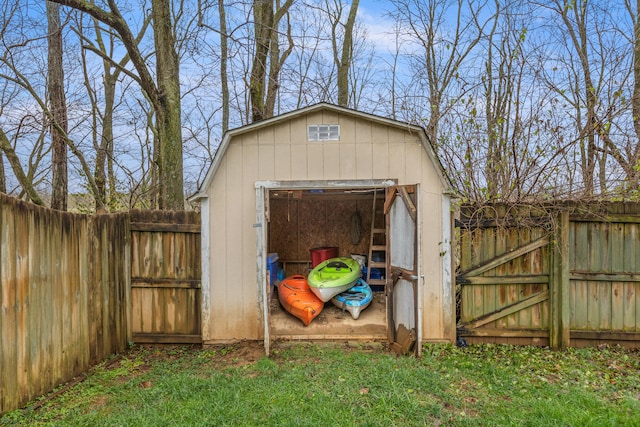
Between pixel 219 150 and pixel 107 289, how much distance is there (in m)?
2.21

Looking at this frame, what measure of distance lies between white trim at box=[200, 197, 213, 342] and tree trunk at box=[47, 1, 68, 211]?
261cm

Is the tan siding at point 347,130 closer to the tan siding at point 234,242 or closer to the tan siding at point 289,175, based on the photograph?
the tan siding at point 289,175

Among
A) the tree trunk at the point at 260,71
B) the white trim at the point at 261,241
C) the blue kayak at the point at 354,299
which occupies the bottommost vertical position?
the blue kayak at the point at 354,299

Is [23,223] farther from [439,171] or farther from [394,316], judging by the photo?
[439,171]

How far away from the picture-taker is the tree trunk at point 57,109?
6148 millimetres

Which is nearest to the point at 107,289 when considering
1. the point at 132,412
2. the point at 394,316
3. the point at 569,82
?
the point at 132,412

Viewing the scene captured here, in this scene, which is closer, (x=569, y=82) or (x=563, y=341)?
(x=563, y=341)

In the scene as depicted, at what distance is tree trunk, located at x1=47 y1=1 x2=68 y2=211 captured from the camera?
615 cm

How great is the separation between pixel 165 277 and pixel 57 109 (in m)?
3.21

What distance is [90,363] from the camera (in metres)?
4.43

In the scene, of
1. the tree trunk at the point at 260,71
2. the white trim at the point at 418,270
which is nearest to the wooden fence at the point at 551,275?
the white trim at the point at 418,270

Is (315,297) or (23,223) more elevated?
(23,223)

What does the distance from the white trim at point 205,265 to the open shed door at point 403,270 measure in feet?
7.93

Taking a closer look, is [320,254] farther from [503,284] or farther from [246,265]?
[503,284]
